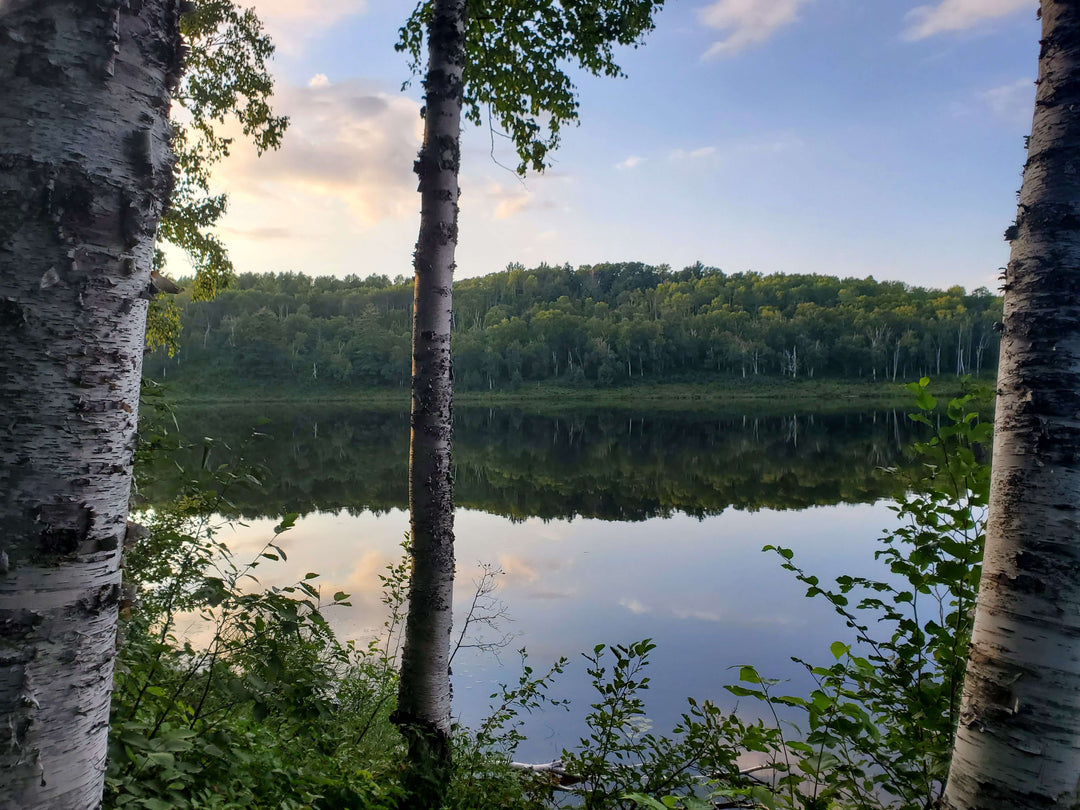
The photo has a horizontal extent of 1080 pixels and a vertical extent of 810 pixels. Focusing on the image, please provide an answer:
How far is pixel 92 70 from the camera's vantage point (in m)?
1.30

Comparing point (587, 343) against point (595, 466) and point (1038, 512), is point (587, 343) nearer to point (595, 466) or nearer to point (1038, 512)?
point (595, 466)

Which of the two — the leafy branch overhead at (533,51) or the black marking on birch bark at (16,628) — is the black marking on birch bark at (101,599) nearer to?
the black marking on birch bark at (16,628)

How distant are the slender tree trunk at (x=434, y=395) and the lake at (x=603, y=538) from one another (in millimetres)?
970

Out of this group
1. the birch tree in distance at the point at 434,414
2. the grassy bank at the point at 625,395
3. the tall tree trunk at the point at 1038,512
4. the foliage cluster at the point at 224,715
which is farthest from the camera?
the grassy bank at the point at 625,395

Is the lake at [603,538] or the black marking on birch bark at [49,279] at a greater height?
the black marking on birch bark at [49,279]

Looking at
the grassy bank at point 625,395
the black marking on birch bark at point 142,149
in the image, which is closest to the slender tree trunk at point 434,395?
the black marking on birch bark at point 142,149

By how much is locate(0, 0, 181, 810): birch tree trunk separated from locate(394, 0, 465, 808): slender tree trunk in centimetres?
284

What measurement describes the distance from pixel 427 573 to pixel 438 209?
7.03 feet

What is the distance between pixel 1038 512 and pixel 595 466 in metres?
29.5

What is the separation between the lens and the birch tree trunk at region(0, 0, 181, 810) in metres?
1.21

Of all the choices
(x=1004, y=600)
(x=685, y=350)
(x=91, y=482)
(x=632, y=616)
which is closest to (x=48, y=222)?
(x=91, y=482)

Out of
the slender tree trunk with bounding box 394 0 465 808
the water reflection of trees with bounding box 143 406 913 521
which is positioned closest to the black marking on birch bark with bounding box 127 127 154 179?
the water reflection of trees with bounding box 143 406 913 521

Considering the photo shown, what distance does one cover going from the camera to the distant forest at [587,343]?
10062cm

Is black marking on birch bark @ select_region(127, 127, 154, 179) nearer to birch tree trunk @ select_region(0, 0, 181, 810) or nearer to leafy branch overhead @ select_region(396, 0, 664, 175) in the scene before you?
birch tree trunk @ select_region(0, 0, 181, 810)
